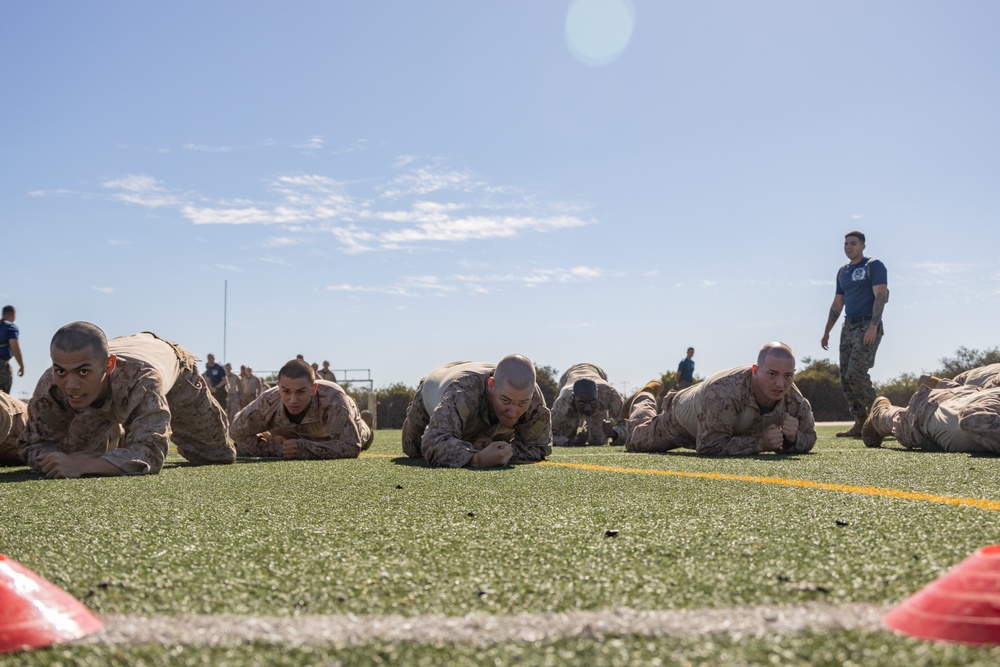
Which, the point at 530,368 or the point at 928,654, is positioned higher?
the point at 530,368

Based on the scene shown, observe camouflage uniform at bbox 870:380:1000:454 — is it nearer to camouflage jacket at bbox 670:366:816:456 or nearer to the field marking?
camouflage jacket at bbox 670:366:816:456

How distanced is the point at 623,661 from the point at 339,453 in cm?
620

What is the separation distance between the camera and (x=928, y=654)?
1.34 meters

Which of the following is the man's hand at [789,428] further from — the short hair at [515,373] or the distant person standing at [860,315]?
the short hair at [515,373]

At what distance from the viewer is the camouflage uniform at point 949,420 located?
251 inches

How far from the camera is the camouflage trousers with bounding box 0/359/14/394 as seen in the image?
11242 mm

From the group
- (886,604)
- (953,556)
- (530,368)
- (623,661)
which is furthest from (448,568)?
(530,368)

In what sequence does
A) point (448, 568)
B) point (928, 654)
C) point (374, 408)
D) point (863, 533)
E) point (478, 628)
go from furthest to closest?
point (374, 408)
point (863, 533)
point (448, 568)
point (478, 628)
point (928, 654)

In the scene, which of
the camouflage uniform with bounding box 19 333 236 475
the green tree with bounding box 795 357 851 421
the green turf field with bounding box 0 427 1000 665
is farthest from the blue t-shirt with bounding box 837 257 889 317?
the green tree with bounding box 795 357 851 421

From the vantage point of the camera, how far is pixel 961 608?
1416mm

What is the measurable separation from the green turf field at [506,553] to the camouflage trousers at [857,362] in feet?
16.9

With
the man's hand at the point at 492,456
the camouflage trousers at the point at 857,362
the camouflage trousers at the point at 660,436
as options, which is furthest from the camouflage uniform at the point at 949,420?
the man's hand at the point at 492,456

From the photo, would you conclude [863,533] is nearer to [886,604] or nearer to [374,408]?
[886,604]

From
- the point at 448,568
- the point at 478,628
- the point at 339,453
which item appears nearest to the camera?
the point at 478,628
